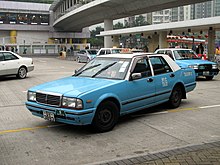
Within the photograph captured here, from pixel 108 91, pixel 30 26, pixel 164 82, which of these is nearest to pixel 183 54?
pixel 164 82

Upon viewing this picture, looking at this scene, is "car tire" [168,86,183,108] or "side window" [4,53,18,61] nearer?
"car tire" [168,86,183,108]

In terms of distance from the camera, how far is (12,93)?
11531mm

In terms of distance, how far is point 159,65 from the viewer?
25.8 ft

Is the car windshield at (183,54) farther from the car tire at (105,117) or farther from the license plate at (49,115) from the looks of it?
the license plate at (49,115)

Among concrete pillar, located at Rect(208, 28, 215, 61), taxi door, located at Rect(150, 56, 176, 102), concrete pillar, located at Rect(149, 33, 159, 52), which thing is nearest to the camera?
taxi door, located at Rect(150, 56, 176, 102)

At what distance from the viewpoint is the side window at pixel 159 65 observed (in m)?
7.68

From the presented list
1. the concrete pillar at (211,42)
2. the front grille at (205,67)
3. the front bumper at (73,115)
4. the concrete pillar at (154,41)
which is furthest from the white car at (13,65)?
the concrete pillar at (154,41)

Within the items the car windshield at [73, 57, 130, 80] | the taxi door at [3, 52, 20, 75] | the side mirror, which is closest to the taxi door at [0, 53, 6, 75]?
the taxi door at [3, 52, 20, 75]

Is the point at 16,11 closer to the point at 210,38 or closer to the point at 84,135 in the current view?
the point at 210,38

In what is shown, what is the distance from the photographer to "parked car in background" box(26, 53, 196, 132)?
584 cm

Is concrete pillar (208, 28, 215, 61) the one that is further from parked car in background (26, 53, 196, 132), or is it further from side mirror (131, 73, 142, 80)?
side mirror (131, 73, 142, 80)

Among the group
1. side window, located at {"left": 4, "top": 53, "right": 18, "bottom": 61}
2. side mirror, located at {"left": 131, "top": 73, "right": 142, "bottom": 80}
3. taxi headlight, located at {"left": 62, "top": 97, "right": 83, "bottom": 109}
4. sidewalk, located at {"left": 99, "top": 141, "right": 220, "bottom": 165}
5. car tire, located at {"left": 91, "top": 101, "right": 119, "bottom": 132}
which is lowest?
sidewalk, located at {"left": 99, "top": 141, "right": 220, "bottom": 165}

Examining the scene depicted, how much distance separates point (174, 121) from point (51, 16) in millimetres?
75977

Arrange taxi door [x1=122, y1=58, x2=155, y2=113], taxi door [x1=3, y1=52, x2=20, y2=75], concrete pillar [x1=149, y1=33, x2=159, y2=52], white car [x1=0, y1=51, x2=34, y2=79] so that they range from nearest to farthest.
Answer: taxi door [x1=122, y1=58, x2=155, y2=113]
white car [x1=0, y1=51, x2=34, y2=79]
taxi door [x1=3, y1=52, x2=20, y2=75]
concrete pillar [x1=149, y1=33, x2=159, y2=52]
